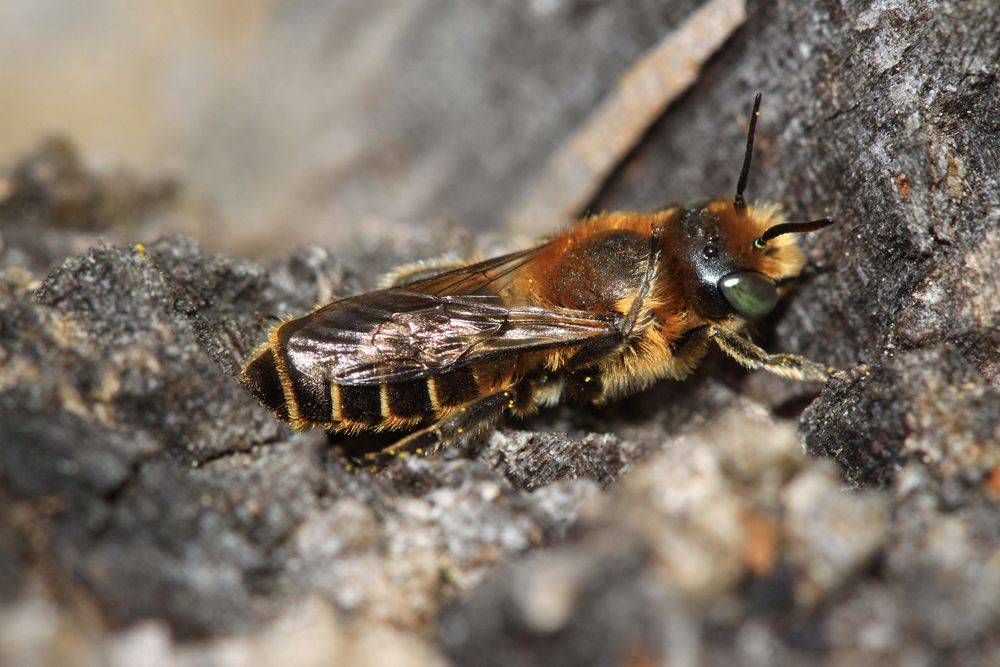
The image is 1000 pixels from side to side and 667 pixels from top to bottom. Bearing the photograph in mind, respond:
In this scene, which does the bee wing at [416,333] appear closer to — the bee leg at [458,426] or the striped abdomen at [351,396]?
the striped abdomen at [351,396]

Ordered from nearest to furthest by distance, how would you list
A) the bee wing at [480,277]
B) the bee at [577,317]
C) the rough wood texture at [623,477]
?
the rough wood texture at [623,477] → the bee at [577,317] → the bee wing at [480,277]

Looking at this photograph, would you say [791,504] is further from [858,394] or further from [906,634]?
[858,394]

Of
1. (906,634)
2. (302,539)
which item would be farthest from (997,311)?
(302,539)

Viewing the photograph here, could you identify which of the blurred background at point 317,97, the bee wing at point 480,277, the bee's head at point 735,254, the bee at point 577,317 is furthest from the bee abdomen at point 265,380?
the bee's head at point 735,254

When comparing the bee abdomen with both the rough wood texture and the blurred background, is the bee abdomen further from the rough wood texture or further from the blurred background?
the blurred background

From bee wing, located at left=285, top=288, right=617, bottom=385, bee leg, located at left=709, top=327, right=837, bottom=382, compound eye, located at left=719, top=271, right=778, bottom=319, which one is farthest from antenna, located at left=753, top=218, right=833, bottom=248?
bee wing, located at left=285, top=288, right=617, bottom=385

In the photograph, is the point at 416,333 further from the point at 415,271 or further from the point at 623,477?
the point at 623,477
